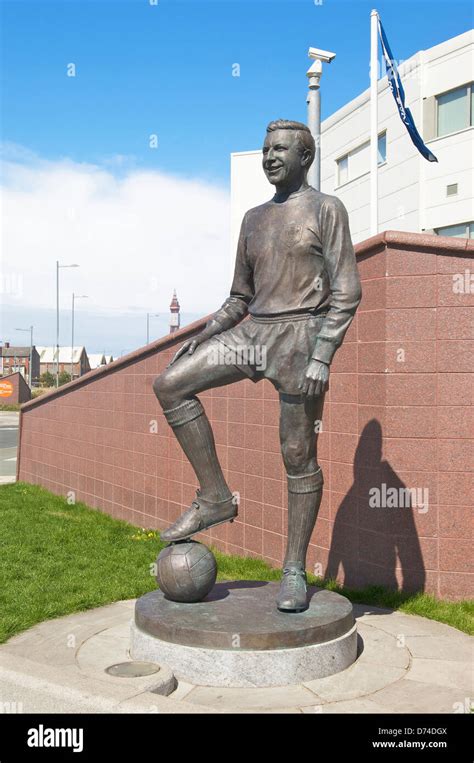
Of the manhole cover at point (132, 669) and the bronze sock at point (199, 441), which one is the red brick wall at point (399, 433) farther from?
the manhole cover at point (132, 669)

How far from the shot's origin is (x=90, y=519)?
9.97 metres

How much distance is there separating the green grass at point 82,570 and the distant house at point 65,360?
8080 centimetres

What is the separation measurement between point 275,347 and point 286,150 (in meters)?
1.19

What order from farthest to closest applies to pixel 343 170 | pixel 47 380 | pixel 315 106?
1. pixel 47 380
2. pixel 343 170
3. pixel 315 106

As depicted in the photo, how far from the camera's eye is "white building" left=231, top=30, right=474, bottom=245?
2052cm

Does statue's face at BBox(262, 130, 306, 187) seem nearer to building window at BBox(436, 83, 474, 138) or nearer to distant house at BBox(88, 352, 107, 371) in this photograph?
building window at BBox(436, 83, 474, 138)

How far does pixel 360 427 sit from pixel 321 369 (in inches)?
80.3

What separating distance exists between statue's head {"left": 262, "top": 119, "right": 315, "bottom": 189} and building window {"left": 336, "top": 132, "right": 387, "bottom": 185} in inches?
783

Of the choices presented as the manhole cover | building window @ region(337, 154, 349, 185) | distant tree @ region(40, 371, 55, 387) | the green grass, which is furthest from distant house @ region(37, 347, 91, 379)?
the manhole cover

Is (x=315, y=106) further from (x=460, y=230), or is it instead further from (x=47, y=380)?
(x=47, y=380)

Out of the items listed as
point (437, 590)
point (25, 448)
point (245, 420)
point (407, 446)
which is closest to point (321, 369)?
point (407, 446)

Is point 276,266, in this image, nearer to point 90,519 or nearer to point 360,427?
point 360,427

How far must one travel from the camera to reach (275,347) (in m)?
4.58

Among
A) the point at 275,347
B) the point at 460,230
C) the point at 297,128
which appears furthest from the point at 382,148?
the point at 275,347
